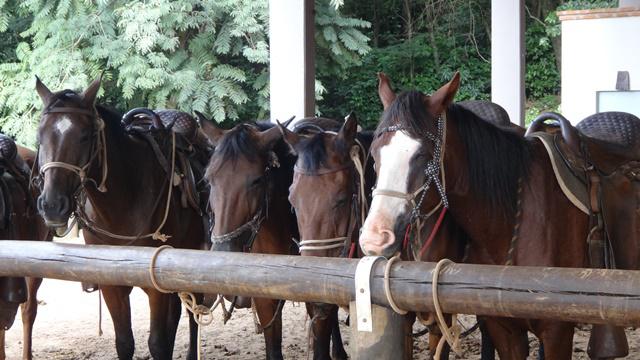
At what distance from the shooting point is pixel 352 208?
4145 mm

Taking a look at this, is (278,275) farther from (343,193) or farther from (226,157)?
(226,157)

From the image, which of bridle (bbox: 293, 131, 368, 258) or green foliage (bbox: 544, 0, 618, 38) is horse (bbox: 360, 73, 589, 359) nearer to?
bridle (bbox: 293, 131, 368, 258)

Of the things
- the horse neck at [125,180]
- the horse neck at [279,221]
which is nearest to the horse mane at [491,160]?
the horse neck at [279,221]

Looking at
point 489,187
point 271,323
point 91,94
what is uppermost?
Answer: point 91,94

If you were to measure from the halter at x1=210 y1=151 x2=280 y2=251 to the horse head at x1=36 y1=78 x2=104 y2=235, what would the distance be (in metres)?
0.78

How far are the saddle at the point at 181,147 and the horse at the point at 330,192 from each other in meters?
1.20

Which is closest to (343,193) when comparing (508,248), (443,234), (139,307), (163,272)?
(443,234)

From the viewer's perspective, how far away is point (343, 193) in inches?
162

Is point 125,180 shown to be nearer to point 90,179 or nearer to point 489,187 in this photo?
point 90,179

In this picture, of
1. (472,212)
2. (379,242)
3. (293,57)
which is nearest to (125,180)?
(472,212)

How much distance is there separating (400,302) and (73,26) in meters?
14.2

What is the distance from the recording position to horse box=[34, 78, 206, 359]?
435cm

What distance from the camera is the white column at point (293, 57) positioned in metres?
7.44

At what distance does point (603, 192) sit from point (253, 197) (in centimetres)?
176
